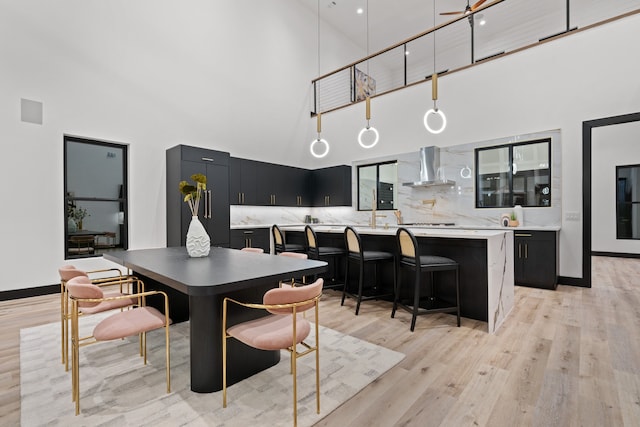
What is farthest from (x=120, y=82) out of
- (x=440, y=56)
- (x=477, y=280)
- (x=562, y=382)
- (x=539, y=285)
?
(x=440, y=56)

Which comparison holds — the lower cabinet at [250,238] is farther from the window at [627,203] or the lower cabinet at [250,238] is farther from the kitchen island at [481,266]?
the window at [627,203]

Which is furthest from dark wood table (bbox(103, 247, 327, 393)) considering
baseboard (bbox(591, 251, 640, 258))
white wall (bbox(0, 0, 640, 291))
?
baseboard (bbox(591, 251, 640, 258))

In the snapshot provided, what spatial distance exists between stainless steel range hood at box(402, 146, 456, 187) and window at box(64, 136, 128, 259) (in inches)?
212

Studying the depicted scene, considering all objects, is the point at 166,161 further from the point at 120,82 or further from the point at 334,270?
the point at 334,270

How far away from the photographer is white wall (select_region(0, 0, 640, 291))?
4.22m

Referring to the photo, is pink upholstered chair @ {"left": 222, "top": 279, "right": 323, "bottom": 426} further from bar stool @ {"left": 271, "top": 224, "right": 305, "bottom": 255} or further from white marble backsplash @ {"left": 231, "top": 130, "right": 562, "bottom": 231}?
white marble backsplash @ {"left": 231, "top": 130, "right": 562, "bottom": 231}

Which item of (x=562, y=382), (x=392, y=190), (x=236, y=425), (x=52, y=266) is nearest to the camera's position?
(x=236, y=425)

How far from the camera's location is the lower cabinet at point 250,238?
6094 millimetres

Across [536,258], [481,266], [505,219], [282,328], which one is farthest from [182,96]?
[536,258]

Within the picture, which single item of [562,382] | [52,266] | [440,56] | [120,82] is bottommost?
[562,382]

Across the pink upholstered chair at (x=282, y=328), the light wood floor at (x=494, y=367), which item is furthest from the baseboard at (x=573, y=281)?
the pink upholstered chair at (x=282, y=328)

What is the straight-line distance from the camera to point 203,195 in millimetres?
5574

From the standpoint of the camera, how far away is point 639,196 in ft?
24.4

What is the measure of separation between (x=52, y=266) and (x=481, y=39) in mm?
10808
